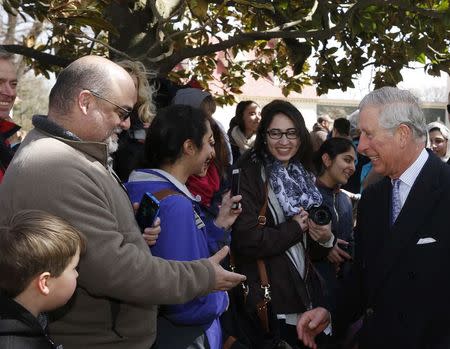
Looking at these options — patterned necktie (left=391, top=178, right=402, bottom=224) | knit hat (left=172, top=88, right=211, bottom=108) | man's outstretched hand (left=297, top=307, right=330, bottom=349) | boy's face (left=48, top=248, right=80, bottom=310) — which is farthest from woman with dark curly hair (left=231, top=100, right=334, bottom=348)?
boy's face (left=48, top=248, right=80, bottom=310)

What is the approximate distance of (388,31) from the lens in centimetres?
702

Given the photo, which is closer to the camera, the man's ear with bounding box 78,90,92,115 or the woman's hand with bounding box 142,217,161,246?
the man's ear with bounding box 78,90,92,115

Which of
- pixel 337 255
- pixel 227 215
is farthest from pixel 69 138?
pixel 337 255

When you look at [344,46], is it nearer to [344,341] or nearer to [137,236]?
[344,341]

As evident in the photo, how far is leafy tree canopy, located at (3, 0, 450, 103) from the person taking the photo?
5.02m

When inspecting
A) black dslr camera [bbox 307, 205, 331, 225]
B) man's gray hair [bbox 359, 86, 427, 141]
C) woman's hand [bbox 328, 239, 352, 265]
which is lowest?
woman's hand [bbox 328, 239, 352, 265]

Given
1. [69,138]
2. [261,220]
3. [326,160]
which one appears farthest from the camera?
[326,160]

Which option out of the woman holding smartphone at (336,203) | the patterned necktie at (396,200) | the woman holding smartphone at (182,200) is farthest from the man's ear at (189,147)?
the woman holding smartphone at (336,203)

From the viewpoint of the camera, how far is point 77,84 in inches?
107

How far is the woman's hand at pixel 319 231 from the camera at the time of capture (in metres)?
4.09

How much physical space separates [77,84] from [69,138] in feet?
0.80

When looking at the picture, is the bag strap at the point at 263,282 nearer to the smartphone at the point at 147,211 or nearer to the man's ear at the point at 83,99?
the smartphone at the point at 147,211

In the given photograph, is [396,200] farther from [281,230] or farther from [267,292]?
[267,292]

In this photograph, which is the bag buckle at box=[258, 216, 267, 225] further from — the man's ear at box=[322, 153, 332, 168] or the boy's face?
the boy's face
